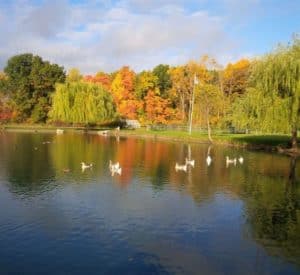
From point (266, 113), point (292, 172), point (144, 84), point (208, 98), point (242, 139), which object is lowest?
point (292, 172)

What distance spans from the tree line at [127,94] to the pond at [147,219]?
68.4ft

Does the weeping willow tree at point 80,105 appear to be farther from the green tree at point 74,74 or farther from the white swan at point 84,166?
the white swan at point 84,166

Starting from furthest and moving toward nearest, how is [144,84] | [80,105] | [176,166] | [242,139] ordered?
1. [144,84]
2. [80,105]
3. [242,139]
4. [176,166]

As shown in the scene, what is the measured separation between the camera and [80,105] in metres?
65.9

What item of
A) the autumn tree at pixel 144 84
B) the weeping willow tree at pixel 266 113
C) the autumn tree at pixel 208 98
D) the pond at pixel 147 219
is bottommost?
the pond at pixel 147 219

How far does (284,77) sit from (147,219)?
89.0ft

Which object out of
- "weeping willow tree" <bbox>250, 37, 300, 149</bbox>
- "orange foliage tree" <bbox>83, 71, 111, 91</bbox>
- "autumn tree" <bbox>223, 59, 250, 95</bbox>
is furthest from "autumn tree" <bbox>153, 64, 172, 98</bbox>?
"weeping willow tree" <bbox>250, 37, 300, 149</bbox>

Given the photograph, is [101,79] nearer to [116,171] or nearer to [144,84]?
[144,84]

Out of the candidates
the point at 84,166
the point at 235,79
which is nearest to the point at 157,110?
the point at 235,79

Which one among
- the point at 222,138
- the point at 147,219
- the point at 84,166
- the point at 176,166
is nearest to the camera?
the point at 147,219

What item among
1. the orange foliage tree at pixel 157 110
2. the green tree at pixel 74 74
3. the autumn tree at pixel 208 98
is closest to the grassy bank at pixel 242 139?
the autumn tree at pixel 208 98

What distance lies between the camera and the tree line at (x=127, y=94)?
6378 cm

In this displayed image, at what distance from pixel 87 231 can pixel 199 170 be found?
16050 mm

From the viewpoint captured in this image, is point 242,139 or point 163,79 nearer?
point 242,139
